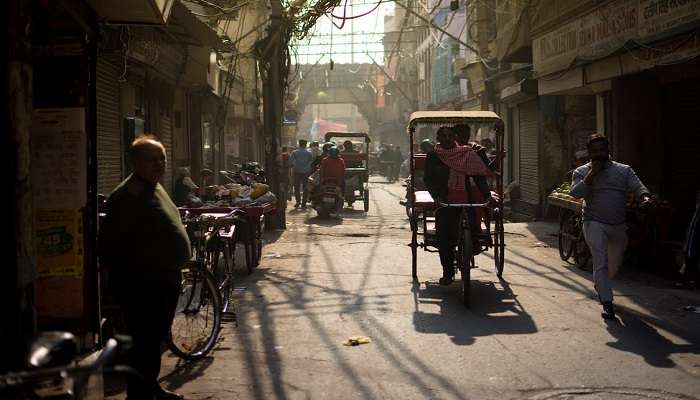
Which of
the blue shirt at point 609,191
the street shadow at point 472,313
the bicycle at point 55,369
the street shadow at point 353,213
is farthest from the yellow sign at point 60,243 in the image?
the street shadow at point 353,213

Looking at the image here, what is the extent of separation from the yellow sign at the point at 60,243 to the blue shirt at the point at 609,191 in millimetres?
4743

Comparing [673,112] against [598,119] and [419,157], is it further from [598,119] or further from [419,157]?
[419,157]

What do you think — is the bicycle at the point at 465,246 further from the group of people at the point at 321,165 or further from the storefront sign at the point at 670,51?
the group of people at the point at 321,165

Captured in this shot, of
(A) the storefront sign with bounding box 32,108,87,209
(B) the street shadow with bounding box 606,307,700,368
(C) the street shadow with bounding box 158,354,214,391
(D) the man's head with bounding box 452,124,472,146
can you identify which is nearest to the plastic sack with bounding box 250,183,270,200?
(D) the man's head with bounding box 452,124,472,146

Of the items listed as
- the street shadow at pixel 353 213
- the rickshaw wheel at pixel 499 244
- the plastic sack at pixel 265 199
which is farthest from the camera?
the street shadow at pixel 353 213

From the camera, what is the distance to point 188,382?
239 inches

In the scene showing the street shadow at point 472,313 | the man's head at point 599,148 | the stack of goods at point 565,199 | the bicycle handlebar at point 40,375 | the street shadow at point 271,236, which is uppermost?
the man's head at point 599,148

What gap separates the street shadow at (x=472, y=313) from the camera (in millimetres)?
7590

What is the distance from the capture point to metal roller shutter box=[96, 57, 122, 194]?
471 inches

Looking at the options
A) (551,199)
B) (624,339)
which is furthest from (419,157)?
(624,339)

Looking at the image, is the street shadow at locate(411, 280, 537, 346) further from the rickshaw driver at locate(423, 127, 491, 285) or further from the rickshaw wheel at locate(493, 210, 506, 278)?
the rickshaw driver at locate(423, 127, 491, 285)

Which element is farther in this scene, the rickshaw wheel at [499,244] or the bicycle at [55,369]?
the rickshaw wheel at [499,244]

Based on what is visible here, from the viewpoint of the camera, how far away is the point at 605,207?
816 cm

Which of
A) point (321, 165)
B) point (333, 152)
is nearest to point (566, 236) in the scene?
point (333, 152)
